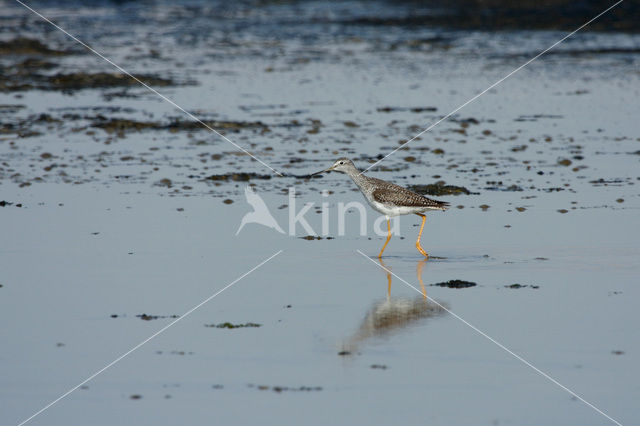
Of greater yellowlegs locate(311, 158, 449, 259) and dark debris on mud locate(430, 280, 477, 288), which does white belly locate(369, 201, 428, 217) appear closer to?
greater yellowlegs locate(311, 158, 449, 259)

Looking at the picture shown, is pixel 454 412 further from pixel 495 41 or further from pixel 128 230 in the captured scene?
pixel 495 41

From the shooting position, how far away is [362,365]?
25.9ft

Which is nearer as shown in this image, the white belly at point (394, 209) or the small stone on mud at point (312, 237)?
the white belly at point (394, 209)

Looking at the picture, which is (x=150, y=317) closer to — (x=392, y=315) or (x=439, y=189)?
(x=392, y=315)

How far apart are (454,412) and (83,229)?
7.02 meters

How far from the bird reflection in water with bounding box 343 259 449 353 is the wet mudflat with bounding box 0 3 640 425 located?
0.13ft

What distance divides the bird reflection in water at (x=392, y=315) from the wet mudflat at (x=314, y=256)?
0.04 m

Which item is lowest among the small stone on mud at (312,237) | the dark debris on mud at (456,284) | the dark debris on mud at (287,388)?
the dark debris on mud at (287,388)

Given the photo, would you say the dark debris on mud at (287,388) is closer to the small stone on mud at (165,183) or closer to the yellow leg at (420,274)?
the yellow leg at (420,274)

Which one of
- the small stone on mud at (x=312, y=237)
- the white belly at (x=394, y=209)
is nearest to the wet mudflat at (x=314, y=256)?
the small stone on mud at (x=312, y=237)

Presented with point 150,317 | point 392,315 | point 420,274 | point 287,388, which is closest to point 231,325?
point 150,317

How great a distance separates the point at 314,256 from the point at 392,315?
2.50 metres

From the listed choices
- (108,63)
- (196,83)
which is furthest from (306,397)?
(108,63)

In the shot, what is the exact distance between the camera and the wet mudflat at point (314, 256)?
7.40 metres
